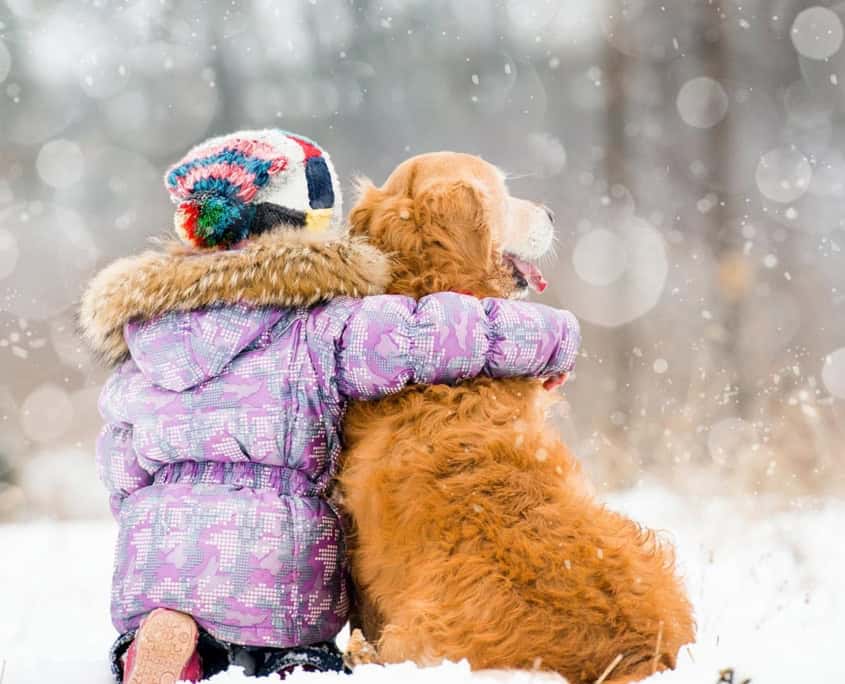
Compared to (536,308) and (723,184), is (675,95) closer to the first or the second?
(723,184)

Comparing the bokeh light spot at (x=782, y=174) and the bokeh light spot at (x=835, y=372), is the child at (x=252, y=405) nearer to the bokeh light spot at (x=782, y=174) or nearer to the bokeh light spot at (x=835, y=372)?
the bokeh light spot at (x=835, y=372)

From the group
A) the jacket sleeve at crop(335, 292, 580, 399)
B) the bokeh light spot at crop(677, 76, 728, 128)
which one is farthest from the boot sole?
the bokeh light spot at crop(677, 76, 728, 128)

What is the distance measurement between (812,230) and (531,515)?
260 inches

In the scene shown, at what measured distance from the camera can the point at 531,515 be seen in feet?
6.13

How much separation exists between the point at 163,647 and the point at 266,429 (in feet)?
1.80

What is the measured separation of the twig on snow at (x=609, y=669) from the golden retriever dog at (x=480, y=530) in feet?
0.04

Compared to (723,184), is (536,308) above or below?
below

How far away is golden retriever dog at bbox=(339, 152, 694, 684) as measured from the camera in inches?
68.8

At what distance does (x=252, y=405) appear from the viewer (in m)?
2.10

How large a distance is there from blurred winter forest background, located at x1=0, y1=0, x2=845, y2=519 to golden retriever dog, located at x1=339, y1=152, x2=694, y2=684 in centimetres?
467

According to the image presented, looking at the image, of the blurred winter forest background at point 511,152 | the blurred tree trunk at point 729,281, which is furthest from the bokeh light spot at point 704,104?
the blurred tree trunk at point 729,281

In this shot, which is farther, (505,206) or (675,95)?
(675,95)

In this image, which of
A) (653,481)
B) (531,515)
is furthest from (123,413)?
(653,481)

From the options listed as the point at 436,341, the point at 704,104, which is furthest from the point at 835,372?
the point at 436,341
